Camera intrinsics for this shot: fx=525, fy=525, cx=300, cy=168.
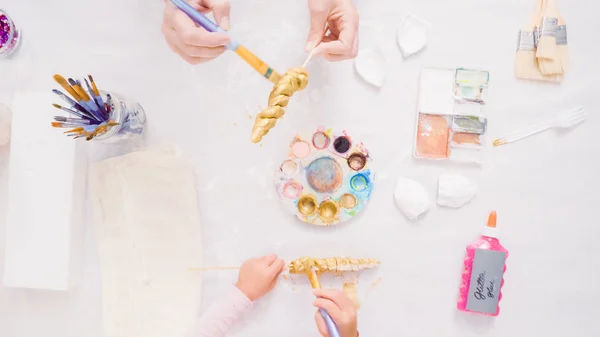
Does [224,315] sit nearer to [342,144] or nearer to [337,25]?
[342,144]

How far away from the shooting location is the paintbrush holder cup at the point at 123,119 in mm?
793

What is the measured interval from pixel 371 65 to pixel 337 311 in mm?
404

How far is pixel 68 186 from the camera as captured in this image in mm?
851

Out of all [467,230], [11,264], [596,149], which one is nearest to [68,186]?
[11,264]

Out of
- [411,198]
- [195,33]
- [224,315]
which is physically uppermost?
[195,33]

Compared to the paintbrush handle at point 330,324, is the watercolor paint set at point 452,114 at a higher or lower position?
higher

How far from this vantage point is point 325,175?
0.88m

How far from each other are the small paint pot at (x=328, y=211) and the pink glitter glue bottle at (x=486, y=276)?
0.23m

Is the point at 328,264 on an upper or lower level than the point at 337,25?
lower

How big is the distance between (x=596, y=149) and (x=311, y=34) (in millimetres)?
518

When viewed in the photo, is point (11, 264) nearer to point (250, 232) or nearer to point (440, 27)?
point (250, 232)

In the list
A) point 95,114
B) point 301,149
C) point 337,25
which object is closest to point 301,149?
point 301,149

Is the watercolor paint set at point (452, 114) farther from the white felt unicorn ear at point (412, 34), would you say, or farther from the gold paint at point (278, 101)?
the gold paint at point (278, 101)

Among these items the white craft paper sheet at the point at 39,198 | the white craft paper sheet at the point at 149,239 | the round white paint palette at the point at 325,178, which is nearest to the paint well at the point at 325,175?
the round white paint palette at the point at 325,178
